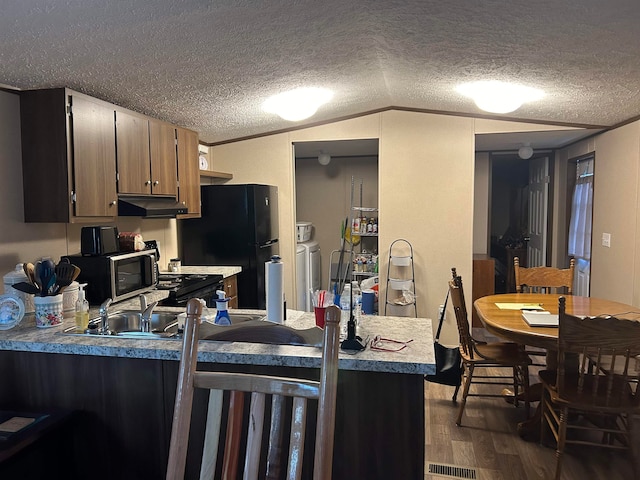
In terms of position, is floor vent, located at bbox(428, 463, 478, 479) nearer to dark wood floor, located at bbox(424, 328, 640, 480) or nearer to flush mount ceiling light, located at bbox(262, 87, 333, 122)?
dark wood floor, located at bbox(424, 328, 640, 480)

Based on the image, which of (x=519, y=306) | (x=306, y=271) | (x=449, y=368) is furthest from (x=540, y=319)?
(x=306, y=271)

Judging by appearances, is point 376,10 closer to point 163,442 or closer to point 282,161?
point 163,442

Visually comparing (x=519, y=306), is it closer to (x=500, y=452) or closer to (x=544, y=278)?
(x=544, y=278)

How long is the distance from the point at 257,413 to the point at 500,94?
2824 mm

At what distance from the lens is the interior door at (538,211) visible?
5582 mm

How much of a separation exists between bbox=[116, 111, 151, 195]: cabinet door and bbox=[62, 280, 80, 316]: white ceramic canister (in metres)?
0.78

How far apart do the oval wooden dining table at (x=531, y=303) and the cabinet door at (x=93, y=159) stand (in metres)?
2.40

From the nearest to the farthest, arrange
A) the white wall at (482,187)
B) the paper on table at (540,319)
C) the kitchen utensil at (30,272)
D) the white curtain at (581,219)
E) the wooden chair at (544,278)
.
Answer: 1. the kitchen utensil at (30,272)
2. the paper on table at (540,319)
3. the wooden chair at (544,278)
4. the white curtain at (581,219)
5. the white wall at (482,187)

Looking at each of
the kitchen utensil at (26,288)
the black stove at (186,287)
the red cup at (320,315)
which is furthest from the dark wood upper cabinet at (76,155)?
the red cup at (320,315)

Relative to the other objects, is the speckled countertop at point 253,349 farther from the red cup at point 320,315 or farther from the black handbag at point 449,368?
the black handbag at point 449,368

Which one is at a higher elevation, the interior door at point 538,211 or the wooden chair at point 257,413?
the interior door at point 538,211

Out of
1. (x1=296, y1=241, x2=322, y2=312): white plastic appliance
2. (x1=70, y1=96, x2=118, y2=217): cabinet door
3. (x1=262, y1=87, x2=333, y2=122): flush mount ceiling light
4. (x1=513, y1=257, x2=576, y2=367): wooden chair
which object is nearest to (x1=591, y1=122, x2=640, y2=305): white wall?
(x1=513, y1=257, x2=576, y2=367): wooden chair

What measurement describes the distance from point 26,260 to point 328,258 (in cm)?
411

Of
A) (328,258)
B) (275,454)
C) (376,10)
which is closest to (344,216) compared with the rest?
(328,258)
